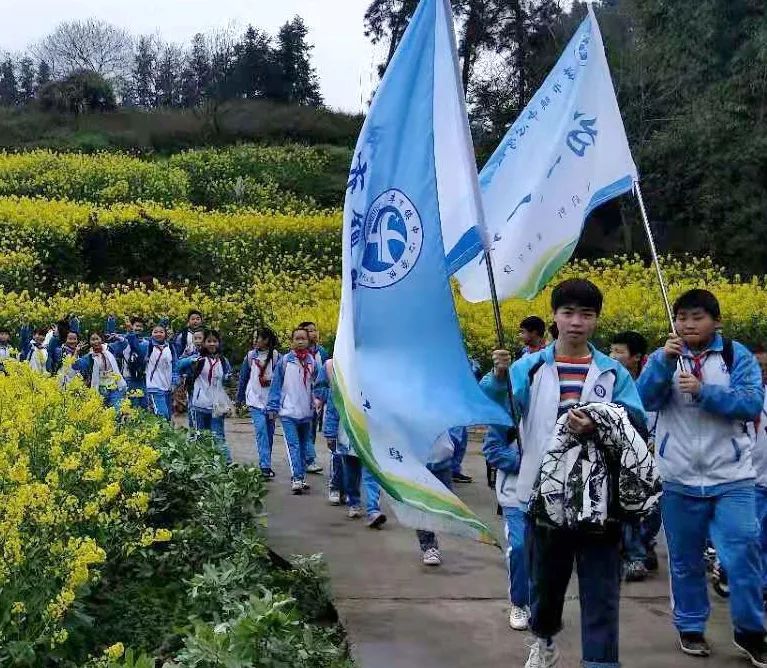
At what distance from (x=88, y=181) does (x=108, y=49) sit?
38742 mm

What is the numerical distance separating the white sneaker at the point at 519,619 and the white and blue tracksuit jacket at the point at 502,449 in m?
0.56

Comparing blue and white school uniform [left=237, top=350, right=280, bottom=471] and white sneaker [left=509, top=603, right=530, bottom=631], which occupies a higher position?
blue and white school uniform [left=237, top=350, right=280, bottom=471]

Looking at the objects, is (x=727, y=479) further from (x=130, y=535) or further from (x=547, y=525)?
(x=130, y=535)

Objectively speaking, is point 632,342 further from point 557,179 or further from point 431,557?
point 431,557

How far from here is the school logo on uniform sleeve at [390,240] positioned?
13.8 feet

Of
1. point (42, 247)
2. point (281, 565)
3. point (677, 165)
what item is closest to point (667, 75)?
point (677, 165)

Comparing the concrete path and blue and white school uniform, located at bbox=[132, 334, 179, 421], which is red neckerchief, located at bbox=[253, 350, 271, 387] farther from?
blue and white school uniform, located at bbox=[132, 334, 179, 421]

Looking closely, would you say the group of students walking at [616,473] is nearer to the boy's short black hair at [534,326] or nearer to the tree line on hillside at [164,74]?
the boy's short black hair at [534,326]

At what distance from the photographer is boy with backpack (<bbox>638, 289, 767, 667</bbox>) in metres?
4.59

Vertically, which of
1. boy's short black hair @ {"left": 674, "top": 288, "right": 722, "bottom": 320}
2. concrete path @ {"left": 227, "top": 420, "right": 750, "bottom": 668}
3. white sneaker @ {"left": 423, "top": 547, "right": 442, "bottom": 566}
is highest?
boy's short black hair @ {"left": 674, "top": 288, "right": 722, "bottom": 320}

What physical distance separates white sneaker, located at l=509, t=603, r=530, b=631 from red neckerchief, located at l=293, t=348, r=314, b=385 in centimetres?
476

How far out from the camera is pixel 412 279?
417cm

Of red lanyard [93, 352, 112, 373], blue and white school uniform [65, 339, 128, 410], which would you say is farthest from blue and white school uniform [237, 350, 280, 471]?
red lanyard [93, 352, 112, 373]

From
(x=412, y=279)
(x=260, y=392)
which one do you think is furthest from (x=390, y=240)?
(x=260, y=392)
